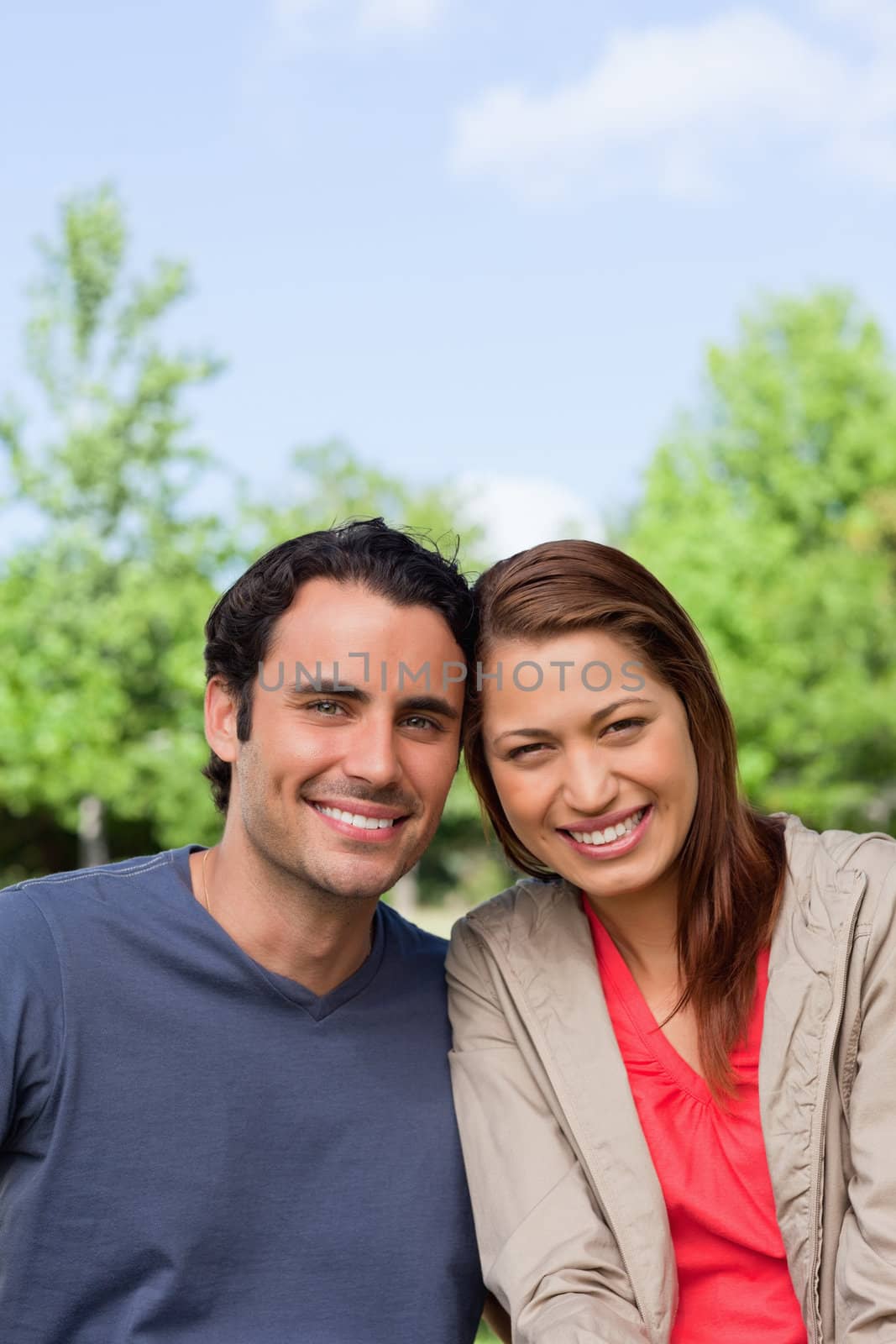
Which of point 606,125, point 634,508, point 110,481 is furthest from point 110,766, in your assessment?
point 606,125

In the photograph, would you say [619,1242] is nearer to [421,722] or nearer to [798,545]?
[421,722]

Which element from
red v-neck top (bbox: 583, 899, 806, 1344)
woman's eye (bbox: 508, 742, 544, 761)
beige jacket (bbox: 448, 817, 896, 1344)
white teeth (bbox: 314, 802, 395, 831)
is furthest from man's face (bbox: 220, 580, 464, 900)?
red v-neck top (bbox: 583, 899, 806, 1344)

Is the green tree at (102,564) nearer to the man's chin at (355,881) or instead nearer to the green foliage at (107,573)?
the green foliage at (107,573)

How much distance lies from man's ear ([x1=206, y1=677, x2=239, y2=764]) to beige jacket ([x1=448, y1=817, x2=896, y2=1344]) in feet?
2.81

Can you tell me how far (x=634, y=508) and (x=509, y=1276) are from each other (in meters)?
31.5

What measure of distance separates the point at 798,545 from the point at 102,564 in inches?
489

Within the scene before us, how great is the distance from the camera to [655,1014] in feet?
9.12

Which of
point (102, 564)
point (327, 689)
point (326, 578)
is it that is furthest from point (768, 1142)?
point (102, 564)

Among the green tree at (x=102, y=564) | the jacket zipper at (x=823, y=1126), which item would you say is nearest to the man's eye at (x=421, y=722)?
the jacket zipper at (x=823, y=1126)

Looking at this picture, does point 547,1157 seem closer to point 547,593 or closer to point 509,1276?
point 509,1276

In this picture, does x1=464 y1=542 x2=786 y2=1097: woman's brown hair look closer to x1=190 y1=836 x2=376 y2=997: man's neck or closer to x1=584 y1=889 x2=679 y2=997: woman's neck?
x1=584 y1=889 x2=679 y2=997: woman's neck

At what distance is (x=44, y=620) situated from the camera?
15.1 meters

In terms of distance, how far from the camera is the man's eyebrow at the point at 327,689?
8.61 feet

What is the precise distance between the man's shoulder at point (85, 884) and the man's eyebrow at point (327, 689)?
49cm
